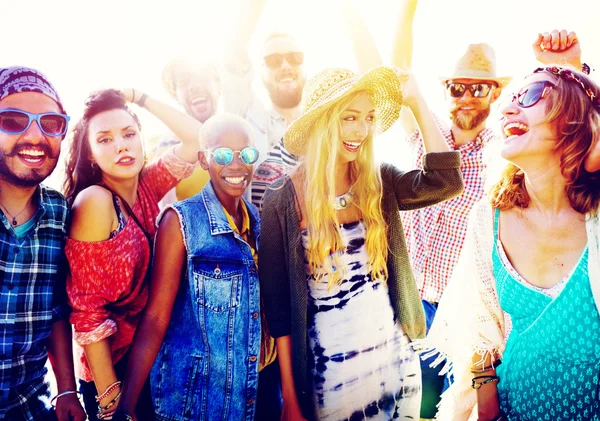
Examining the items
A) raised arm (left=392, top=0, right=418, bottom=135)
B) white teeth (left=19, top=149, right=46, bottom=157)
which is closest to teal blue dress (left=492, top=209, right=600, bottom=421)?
raised arm (left=392, top=0, right=418, bottom=135)

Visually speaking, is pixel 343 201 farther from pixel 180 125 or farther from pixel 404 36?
pixel 404 36

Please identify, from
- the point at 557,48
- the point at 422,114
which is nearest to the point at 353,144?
the point at 422,114

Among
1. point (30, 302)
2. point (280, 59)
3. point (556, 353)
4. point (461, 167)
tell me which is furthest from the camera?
point (280, 59)

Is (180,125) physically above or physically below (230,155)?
above

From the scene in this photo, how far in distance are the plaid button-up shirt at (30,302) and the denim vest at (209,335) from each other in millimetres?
549

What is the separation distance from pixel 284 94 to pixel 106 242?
7.26ft

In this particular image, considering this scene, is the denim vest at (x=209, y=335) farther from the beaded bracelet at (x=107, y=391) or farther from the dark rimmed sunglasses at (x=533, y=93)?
the dark rimmed sunglasses at (x=533, y=93)

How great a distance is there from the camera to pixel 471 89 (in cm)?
383

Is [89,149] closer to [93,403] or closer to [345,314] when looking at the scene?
[93,403]

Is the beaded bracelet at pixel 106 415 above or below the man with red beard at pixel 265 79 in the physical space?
below

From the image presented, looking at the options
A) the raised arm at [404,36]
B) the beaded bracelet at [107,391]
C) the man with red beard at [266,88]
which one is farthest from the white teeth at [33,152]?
the raised arm at [404,36]

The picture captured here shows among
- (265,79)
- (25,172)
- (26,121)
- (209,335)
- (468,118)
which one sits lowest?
(209,335)

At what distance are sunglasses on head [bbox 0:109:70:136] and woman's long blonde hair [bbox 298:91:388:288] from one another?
126 cm

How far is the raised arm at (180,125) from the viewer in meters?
3.08
